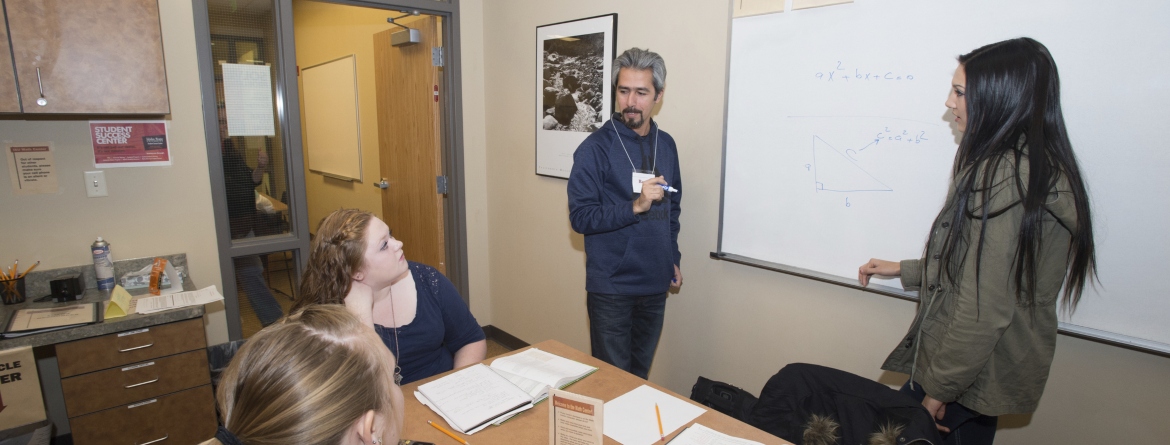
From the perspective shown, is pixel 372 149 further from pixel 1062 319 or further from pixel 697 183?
pixel 1062 319

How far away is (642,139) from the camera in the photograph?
2.20 metres

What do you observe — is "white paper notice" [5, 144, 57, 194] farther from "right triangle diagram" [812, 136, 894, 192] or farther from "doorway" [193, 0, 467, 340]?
"right triangle diagram" [812, 136, 894, 192]

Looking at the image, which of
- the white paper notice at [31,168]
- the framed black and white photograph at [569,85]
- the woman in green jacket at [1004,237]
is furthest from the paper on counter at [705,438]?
the white paper notice at [31,168]

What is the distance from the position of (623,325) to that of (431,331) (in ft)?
2.65

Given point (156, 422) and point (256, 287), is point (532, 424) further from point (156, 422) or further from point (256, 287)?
point (256, 287)

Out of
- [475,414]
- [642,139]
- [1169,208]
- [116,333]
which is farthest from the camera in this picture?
[642,139]

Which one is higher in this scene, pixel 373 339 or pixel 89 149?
pixel 89 149

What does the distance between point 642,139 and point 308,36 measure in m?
4.80

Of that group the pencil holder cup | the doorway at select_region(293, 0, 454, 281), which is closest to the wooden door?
the doorway at select_region(293, 0, 454, 281)

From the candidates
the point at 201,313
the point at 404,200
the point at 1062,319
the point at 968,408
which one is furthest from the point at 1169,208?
the point at 404,200

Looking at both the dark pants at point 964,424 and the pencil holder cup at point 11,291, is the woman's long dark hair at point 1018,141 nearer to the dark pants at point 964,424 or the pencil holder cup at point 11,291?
the dark pants at point 964,424

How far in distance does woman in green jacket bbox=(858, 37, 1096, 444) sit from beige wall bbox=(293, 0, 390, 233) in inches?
133

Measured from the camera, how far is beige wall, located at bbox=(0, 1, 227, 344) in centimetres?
234

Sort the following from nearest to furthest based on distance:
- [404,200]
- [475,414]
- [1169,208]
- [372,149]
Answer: [475,414]
[1169,208]
[404,200]
[372,149]
